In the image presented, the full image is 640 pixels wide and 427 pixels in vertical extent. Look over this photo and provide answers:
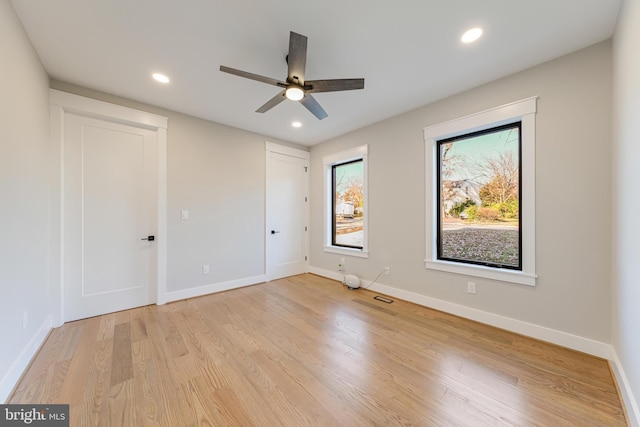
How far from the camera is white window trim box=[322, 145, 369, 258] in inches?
151

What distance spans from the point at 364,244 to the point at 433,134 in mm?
1859

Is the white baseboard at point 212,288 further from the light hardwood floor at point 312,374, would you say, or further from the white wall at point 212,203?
the light hardwood floor at point 312,374

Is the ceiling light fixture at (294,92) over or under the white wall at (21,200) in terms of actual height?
over

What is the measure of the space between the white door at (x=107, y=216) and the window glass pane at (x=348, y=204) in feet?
9.43

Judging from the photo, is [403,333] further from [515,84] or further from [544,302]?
[515,84]

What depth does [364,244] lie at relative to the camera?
12.7 ft

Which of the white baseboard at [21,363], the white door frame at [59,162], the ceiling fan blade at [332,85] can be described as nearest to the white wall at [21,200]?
the white baseboard at [21,363]

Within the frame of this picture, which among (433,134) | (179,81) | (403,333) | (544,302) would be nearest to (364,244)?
(403,333)

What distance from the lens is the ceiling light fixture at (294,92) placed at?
1.99m

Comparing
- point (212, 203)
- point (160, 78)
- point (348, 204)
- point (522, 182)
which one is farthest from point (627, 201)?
point (212, 203)

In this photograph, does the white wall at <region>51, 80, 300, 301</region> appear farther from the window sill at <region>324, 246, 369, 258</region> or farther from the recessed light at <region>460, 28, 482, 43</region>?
the recessed light at <region>460, 28, 482, 43</region>

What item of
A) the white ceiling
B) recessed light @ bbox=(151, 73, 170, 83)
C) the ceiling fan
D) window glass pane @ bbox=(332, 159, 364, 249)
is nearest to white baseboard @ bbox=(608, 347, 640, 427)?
the white ceiling

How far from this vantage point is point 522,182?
237cm

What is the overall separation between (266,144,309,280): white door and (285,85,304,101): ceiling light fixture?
2.28 metres
